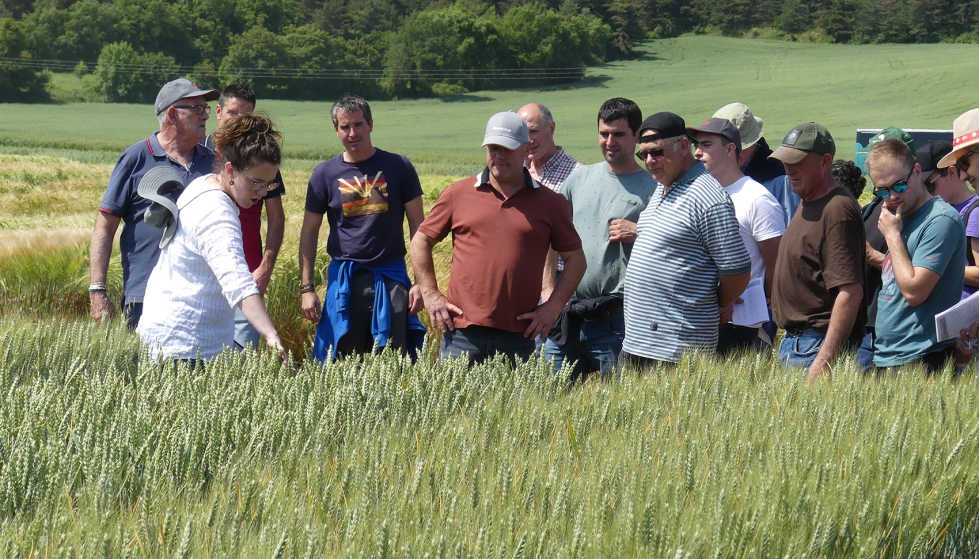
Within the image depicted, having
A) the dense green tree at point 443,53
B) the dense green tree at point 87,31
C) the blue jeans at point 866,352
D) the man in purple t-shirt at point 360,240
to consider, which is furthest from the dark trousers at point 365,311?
the dense green tree at point 87,31

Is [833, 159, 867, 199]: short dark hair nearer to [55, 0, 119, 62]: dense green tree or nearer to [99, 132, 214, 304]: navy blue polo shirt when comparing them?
[99, 132, 214, 304]: navy blue polo shirt

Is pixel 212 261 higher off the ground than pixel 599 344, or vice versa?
pixel 212 261

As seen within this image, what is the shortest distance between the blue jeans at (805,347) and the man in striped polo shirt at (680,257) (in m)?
0.34

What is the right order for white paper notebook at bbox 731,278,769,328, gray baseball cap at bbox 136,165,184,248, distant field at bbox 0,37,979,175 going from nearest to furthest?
gray baseball cap at bbox 136,165,184,248 → white paper notebook at bbox 731,278,769,328 → distant field at bbox 0,37,979,175

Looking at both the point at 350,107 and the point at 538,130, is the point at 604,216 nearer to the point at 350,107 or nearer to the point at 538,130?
the point at 538,130

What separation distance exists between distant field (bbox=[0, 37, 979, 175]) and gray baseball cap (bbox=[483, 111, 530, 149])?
1289 inches

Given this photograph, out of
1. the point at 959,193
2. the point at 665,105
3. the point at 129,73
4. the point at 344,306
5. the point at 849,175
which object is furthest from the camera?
the point at 129,73

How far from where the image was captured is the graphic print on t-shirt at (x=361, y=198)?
5.28 meters

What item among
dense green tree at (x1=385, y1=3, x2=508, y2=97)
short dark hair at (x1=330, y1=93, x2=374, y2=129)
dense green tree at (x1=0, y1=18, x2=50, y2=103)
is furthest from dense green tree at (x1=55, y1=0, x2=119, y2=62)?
short dark hair at (x1=330, y1=93, x2=374, y2=129)

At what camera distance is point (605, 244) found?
4969mm

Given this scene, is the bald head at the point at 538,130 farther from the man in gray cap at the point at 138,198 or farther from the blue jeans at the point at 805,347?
the blue jeans at the point at 805,347

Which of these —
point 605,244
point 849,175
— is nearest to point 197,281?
point 605,244

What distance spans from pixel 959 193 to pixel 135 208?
425 centimetres

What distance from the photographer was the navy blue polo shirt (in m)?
4.68
